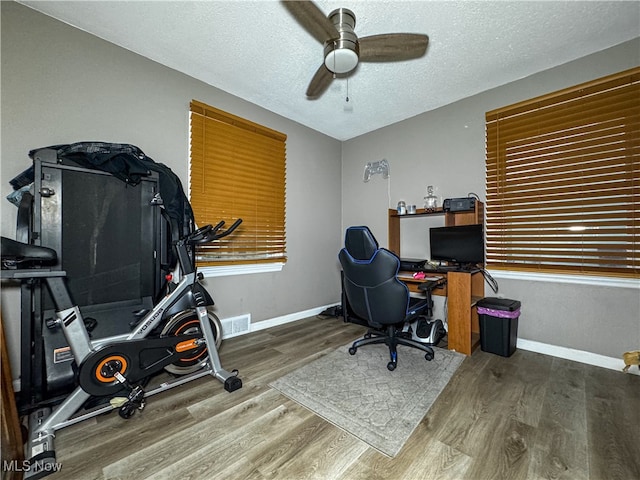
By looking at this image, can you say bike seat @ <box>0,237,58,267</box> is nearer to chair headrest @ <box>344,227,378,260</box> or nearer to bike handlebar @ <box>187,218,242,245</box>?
bike handlebar @ <box>187,218,242,245</box>

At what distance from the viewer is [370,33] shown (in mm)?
2086

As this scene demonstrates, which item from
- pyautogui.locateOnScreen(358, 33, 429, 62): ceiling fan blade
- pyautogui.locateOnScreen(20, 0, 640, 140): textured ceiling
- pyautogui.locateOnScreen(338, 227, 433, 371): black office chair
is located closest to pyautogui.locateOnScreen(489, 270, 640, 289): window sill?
pyautogui.locateOnScreen(338, 227, 433, 371): black office chair

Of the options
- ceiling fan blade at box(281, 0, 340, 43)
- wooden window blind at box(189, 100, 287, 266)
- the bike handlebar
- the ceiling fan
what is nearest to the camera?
ceiling fan blade at box(281, 0, 340, 43)

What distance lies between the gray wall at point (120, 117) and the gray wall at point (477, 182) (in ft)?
2.61

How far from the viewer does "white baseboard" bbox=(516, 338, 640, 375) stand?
7.14 ft

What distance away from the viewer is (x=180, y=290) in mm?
1898

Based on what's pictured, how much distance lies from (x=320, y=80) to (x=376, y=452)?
2.61 meters

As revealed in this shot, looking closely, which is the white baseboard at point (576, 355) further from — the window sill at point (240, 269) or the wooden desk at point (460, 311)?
the window sill at point (240, 269)

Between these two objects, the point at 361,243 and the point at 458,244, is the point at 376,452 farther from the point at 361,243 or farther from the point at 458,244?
the point at 458,244

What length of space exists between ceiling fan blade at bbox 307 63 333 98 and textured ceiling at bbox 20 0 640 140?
0.26 m

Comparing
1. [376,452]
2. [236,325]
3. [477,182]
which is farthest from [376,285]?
[477,182]

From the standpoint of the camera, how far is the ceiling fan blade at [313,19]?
1475 millimetres

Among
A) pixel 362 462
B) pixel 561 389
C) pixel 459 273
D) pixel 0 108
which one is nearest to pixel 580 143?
pixel 459 273

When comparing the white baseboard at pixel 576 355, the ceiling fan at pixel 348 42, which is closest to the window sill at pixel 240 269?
the ceiling fan at pixel 348 42
